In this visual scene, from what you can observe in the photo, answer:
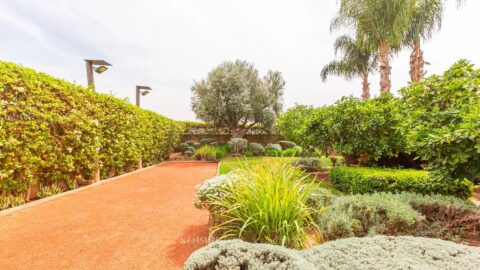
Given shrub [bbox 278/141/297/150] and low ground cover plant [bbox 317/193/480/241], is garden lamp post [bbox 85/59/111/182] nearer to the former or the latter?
low ground cover plant [bbox 317/193/480/241]

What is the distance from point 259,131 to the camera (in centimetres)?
1689

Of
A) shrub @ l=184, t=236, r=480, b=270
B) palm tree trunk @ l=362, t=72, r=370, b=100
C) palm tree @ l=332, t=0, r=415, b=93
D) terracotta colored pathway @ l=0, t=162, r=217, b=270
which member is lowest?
terracotta colored pathway @ l=0, t=162, r=217, b=270

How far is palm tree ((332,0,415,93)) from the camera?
364 inches

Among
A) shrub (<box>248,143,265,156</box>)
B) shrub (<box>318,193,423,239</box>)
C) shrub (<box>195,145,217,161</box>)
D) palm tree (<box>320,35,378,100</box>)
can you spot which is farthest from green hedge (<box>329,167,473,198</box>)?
palm tree (<box>320,35,378,100</box>)

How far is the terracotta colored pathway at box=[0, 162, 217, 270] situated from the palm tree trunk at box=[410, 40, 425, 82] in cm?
1348

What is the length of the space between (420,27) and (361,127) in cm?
998

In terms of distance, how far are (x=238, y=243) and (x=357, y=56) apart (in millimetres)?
17481

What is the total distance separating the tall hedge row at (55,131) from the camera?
4008 millimetres

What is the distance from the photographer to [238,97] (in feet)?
44.4

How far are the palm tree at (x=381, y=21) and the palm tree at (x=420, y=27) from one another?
2288mm

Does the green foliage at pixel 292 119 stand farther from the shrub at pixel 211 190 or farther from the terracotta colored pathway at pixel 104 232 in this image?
the shrub at pixel 211 190

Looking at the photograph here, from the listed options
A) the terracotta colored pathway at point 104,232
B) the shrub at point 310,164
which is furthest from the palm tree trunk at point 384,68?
the terracotta colored pathway at point 104,232

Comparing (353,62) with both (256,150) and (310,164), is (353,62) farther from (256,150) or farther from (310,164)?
(310,164)

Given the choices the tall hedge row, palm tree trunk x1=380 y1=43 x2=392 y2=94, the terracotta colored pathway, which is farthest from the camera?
palm tree trunk x1=380 y1=43 x2=392 y2=94
